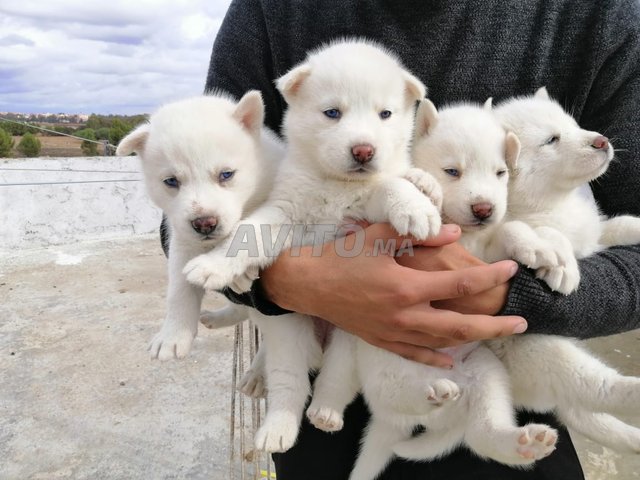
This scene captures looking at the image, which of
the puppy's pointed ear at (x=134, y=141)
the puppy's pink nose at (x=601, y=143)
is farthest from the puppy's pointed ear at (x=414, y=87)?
the puppy's pointed ear at (x=134, y=141)

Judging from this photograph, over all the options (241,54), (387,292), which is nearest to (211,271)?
(387,292)

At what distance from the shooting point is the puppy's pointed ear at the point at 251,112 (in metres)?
1.71

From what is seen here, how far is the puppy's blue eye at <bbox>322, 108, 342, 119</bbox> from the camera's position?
1.61 m

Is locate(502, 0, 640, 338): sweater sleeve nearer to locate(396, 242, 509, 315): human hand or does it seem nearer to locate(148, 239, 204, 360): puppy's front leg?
locate(396, 242, 509, 315): human hand

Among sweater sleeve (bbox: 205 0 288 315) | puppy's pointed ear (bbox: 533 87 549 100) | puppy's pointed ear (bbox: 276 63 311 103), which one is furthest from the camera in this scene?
sweater sleeve (bbox: 205 0 288 315)

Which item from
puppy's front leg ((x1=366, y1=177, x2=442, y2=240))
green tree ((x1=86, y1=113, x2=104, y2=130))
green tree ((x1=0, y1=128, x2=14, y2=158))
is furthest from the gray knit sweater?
green tree ((x1=86, y1=113, x2=104, y2=130))

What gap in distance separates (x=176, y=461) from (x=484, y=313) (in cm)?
250

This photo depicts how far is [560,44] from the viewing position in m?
1.75

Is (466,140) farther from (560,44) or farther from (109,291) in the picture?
(109,291)

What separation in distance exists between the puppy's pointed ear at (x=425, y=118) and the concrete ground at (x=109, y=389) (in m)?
2.35

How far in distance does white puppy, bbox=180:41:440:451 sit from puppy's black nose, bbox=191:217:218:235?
0.07 meters

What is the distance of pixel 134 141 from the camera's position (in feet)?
5.63

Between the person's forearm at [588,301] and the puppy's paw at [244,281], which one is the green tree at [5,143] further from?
the person's forearm at [588,301]

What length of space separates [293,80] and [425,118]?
42cm
